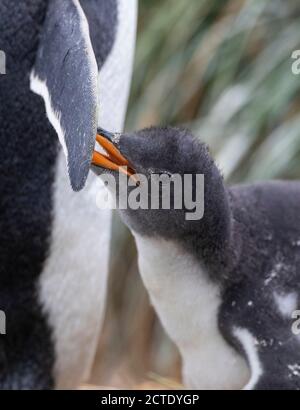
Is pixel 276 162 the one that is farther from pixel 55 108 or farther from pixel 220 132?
pixel 55 108

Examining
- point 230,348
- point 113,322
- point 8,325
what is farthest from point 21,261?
point 113,322

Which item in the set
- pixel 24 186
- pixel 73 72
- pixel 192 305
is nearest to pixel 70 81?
pixel 73 72

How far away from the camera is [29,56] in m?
1.33

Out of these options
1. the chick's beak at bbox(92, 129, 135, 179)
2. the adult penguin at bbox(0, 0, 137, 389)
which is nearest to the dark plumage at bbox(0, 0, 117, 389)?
the adult penguin at bbox(0, 0, 137, 389)

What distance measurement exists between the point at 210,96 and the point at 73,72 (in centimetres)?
149

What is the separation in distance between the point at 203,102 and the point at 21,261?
141 centimetres

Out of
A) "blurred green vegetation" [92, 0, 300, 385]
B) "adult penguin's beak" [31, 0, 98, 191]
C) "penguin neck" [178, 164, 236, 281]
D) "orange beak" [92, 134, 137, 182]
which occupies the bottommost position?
"blurred green vegetation" [92, 0, 300, 385]

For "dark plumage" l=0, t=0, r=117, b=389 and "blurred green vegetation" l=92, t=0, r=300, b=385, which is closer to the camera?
"dark plumage" l=0, t=0, r=117, b=389

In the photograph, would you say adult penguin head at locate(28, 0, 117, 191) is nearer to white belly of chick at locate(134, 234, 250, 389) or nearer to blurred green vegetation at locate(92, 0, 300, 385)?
white belly of chick at locate(134, 234, 250, 389)

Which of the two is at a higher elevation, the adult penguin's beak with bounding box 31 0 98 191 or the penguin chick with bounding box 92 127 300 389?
the adult penguin's beak with bounding box 31 0 98 191

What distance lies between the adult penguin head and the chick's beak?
66 mm

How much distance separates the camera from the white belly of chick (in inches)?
52.0

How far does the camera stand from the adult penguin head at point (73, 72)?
1.12m

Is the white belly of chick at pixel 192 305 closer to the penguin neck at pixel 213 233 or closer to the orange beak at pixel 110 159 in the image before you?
the penguin neck at pixel 213 233
